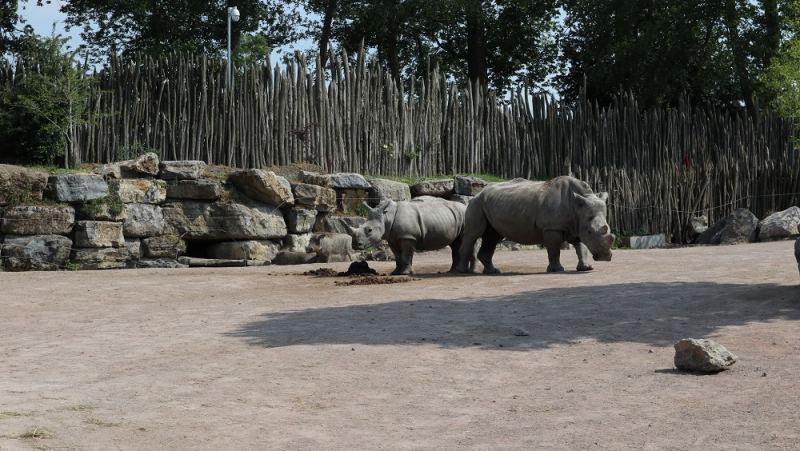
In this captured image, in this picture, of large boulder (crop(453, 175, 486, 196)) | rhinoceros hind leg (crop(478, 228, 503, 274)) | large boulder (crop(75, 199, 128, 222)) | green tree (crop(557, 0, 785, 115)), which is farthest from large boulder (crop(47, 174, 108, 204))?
green tree (crop(557, 0, 785, 115))

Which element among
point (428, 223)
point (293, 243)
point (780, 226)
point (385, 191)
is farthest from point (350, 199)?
point (780, 226)

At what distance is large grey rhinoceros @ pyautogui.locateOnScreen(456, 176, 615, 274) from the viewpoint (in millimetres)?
11953

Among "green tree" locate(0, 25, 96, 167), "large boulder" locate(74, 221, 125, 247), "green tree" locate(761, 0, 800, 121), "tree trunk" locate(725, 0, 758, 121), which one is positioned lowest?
"large boulder" locate(74, 221, 125, 247)

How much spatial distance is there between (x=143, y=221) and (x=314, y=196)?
3.22m

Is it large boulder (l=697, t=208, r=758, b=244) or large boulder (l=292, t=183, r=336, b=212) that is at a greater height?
large boulder (l=292, t=183, r=336, b=212)

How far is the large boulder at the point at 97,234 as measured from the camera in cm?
1499

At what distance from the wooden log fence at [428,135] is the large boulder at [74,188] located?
2478 mm

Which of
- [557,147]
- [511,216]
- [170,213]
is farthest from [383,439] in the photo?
[557,147]

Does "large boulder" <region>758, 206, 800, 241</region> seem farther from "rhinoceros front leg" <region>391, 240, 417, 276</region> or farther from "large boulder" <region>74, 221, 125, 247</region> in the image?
"large boulder" <region>74, 221, 125, 247</region>

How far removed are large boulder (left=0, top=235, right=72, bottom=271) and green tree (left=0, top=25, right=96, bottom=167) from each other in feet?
8.92

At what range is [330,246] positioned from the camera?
16.3 meters

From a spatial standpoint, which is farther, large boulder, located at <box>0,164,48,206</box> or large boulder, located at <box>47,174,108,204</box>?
large boulder, located at <box>47,174,108,204</box>

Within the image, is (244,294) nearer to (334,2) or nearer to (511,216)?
(511,216)

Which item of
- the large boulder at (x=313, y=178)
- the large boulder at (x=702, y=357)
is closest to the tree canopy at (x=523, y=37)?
the large boulder at (x=313, y=178)
